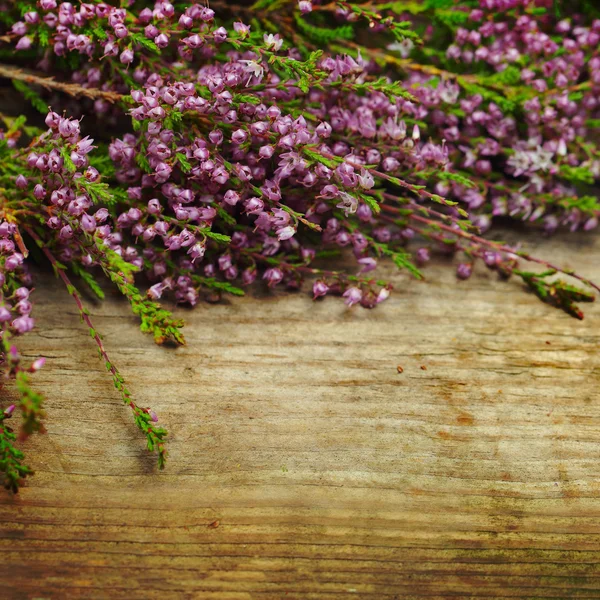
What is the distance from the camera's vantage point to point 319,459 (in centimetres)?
114

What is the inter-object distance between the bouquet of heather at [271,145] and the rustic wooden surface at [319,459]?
2.3 inches

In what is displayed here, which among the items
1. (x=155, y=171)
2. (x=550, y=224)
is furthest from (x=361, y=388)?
(x=550, y=224)

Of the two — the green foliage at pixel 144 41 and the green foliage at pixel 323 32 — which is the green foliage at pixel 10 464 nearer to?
the green foliage at pixel 144 41

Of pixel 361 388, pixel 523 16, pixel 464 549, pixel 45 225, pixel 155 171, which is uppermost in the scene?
pixel 523 16

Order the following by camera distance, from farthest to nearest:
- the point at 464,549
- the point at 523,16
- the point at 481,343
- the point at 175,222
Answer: the point at 523,16, the point at 481,343, the point at 175,222, the point at 464,549

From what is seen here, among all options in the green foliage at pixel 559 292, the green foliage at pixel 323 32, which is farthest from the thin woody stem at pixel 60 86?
the green foliage at pixel 559 292

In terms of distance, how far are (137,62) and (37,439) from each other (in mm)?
739

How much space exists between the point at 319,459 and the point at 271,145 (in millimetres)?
520

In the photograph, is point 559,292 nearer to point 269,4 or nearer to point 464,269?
point 464,269

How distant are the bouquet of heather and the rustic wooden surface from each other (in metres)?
0.06

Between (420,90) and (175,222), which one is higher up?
(420,90)

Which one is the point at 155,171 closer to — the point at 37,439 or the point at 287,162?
the point at 287,162

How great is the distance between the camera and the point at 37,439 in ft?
3.74

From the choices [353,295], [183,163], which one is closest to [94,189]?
[183,163]
